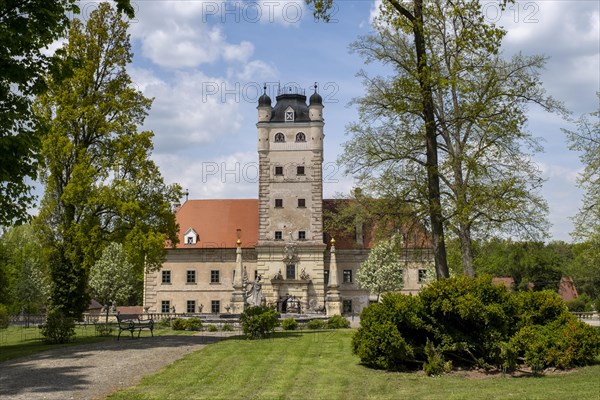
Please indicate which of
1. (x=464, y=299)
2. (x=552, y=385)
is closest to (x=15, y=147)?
(x=464, y=299)

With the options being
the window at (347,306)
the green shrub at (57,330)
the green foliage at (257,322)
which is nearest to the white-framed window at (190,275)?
the window at (347,306)

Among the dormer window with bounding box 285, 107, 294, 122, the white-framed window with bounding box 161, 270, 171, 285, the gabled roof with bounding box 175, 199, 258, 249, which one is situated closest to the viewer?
the dormer window with bounding box 285, 107, 294, 122

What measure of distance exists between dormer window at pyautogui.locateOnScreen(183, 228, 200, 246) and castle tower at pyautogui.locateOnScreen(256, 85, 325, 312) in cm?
639

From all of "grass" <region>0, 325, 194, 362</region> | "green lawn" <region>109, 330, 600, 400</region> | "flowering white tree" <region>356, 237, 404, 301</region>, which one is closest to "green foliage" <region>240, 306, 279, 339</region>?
A: "grass" <region>0, 325, 194, 362</region>

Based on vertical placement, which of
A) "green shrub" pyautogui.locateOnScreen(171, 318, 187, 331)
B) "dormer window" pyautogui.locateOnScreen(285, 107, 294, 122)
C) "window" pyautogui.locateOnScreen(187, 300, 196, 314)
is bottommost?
"green shrub" pyautogui.locateOnScreen(171, 318, 187, 331)

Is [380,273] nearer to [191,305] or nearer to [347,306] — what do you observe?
[347,306]

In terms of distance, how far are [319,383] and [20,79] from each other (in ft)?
39.3

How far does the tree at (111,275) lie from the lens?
52.2 meters

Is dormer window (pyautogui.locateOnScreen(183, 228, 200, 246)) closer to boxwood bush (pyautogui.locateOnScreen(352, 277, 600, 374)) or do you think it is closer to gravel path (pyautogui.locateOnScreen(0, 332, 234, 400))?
gravel path (pyautogui.locateOnScreen(0, 332, 234, 400))

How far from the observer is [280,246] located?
53.7 meters

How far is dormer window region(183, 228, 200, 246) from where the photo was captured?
5594 cm

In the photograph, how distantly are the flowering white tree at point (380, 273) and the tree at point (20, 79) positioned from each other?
35400mm

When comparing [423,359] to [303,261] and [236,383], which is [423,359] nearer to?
[236,383]

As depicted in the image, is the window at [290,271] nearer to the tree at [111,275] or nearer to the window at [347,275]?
the window at [347,275]
